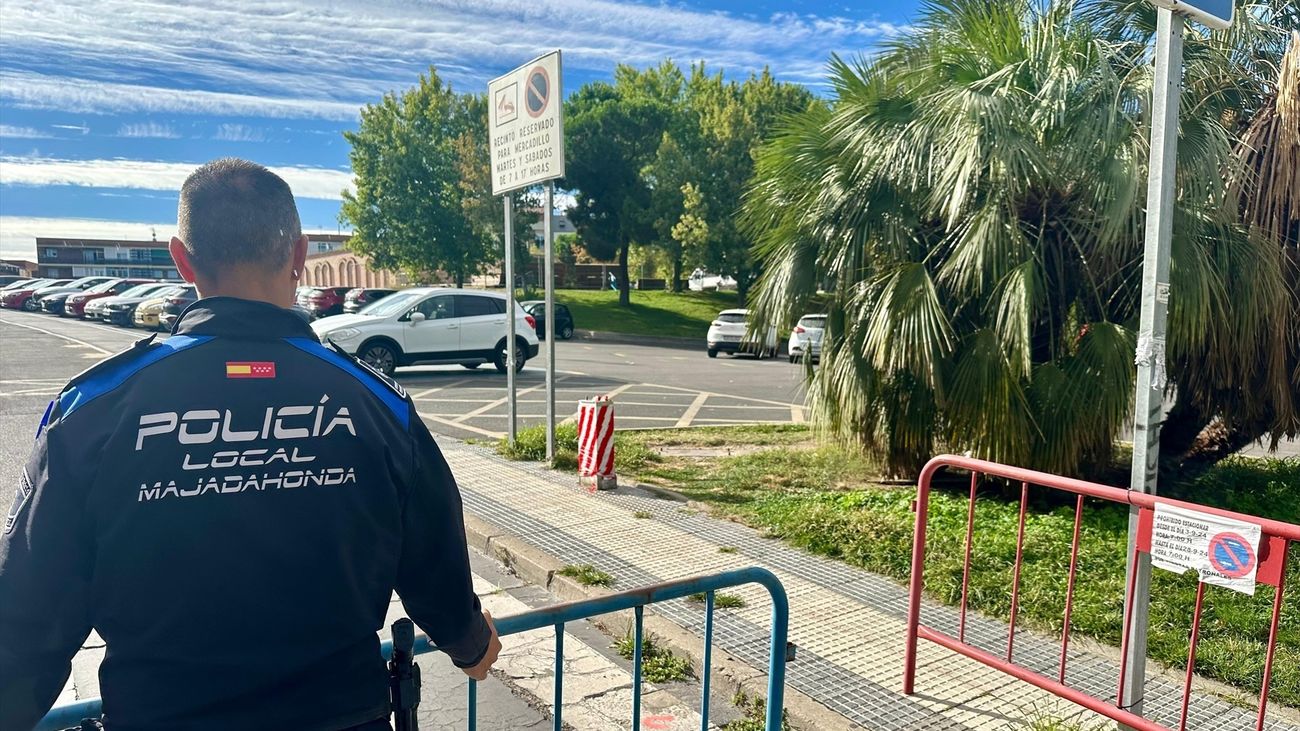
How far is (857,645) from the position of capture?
459 cm

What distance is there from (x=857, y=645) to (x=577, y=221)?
37635 mm

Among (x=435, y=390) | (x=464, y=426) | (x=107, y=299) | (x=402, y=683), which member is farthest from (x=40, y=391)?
(x=107, y=299)

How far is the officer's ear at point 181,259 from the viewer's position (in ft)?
5.94

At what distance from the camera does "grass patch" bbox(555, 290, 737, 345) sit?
35.7 metres

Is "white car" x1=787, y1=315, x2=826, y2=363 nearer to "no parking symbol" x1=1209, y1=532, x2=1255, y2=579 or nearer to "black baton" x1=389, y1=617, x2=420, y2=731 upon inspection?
"no parking symbol" x1=1209, y1=532, x2=1255, y2=579

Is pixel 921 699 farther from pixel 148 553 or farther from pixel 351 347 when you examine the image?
pixel 351 347

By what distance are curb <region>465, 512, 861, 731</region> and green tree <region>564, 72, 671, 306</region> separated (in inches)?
1293

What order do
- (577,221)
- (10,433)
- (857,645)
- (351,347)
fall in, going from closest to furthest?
(857,645) < (10,433) < (351,347) < (577,221)

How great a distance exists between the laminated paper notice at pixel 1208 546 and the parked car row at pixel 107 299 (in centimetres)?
2328

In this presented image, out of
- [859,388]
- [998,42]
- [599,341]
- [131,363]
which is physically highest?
[998,42]

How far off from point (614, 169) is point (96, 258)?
232 ft

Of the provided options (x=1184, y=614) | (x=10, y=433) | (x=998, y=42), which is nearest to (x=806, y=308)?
(x=998, y=42)

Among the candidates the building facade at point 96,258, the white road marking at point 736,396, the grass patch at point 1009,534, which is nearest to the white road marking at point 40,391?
the grass patch at point 1009,534

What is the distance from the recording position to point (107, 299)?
31125 mm
